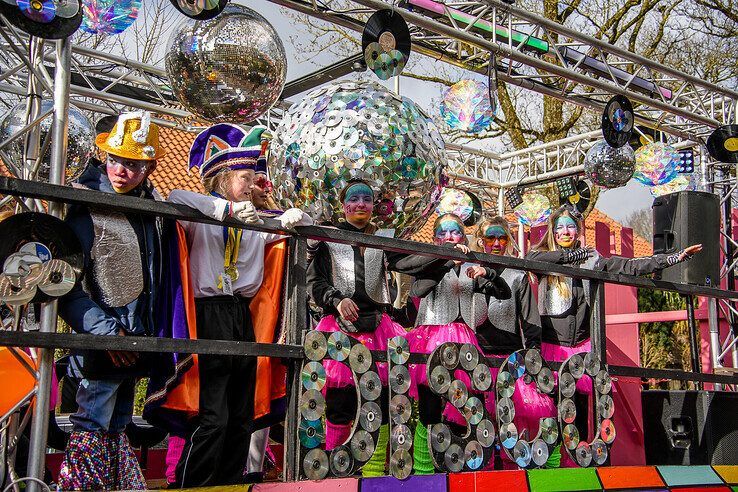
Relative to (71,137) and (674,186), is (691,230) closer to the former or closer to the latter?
(674,186)

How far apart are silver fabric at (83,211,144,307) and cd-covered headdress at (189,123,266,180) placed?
695 millimetres

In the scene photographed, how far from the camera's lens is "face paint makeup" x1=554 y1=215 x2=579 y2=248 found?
5344 millimetres

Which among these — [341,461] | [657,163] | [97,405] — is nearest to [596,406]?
[341,461]

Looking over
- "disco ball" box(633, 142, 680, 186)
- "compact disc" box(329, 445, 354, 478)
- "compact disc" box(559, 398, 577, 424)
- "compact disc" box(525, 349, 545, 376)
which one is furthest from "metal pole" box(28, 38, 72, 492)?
"disco ball" box(633, 142, 680, 186)

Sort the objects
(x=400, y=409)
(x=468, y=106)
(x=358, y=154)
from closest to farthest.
→ (x=400, y=409)
(x=358, y=154)
(x=468, y=106)

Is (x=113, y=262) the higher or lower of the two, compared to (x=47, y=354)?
higher

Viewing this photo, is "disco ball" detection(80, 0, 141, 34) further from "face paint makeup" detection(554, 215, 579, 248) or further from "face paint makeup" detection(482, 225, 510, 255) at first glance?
"face paint makeup" detection(554, 215, 579, 248)

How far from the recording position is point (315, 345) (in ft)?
8.96

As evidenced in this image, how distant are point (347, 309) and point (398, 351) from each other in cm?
60

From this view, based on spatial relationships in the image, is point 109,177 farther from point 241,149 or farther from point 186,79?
point 186,79

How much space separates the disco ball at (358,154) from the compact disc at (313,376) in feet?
4.65

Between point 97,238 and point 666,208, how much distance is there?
457 cm

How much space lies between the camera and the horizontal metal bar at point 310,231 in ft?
7.31

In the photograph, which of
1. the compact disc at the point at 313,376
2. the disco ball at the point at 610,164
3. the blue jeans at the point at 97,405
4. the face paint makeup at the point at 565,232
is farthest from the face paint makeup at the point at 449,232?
the disco ball at the point at 610,164
